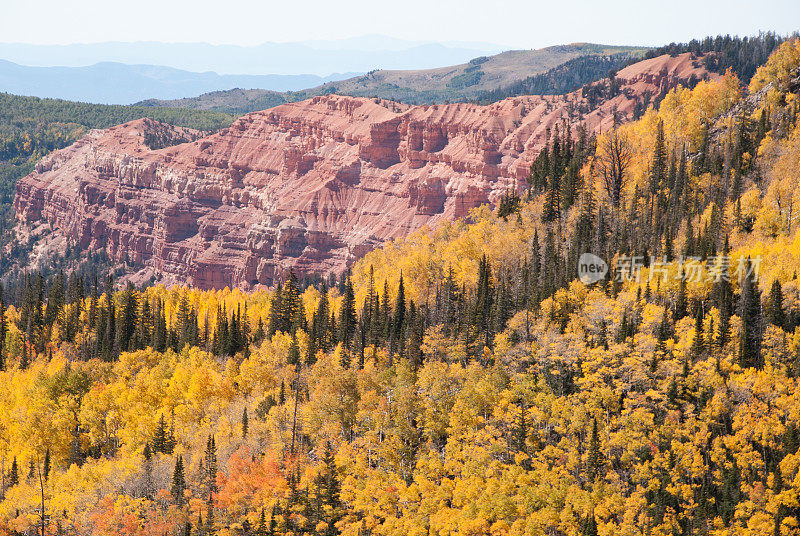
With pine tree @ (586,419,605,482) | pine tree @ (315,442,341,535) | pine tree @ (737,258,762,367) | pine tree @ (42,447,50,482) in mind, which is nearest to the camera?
pine tree @ (586,419,605,482)

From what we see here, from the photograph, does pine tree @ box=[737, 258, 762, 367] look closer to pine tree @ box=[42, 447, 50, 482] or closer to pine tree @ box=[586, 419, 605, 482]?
pine tree @ box=[586, 419, 605, 482]

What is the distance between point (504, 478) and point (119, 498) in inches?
1591

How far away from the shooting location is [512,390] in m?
87.1

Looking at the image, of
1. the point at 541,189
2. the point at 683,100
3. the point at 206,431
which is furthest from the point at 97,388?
the point at 683,100

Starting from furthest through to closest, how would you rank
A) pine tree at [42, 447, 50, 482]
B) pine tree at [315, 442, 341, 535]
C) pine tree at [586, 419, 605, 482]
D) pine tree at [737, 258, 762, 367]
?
pine tree at [42, 447, 50, 482] → pine tree at [737, 258, 762, 367] → pine tree at [315, 442, 341, 535] → pine tree at [586, 419, 605, 482]

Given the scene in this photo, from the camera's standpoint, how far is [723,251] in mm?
101688

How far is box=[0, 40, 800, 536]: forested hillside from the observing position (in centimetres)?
7456

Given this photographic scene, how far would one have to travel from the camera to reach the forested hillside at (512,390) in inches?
2936

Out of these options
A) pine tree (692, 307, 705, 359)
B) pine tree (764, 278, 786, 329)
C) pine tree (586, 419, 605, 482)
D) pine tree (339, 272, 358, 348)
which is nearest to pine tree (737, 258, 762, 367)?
pine tree (764, 278, 786, 329)

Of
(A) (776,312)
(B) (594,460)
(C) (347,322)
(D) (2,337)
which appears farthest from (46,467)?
(A) (776,312)

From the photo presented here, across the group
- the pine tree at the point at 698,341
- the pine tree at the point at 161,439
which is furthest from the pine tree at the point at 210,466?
the pine tree at the point at 698,341

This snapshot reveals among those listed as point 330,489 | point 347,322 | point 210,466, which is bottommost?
point 210,466

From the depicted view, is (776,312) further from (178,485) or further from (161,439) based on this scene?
(161,439)

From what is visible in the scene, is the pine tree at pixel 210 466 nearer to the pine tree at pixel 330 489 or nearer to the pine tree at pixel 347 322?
the pine tree at pixel 330 489
